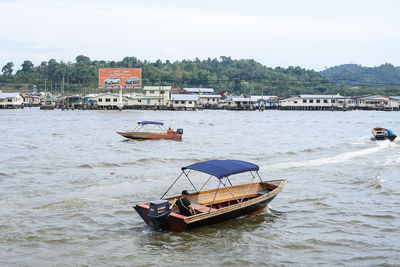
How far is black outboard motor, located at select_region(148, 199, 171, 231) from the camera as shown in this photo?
11.1 meters

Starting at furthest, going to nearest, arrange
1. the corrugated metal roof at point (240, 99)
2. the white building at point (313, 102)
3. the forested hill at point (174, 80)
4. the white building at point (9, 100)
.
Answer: the forested hill at point (174, 80)
the corrugated metal roof at point (240, 99)
the white building at point (313, 102)
the white building at point (9, 100)

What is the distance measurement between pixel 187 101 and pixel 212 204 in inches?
3383

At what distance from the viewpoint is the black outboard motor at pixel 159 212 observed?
1107cm

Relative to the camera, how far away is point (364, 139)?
37531 millimetres

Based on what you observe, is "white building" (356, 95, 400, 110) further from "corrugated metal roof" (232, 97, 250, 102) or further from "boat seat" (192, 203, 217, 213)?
"boat seat" (192, 203, 217, 213)

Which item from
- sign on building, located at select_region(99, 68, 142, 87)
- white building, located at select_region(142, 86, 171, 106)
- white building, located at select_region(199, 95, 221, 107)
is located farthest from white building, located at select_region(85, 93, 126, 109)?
white building, located at select_region(199, 95, 221, 107)

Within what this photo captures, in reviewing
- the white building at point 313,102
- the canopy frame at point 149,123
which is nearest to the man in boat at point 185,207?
the canopy frame at point 149,123

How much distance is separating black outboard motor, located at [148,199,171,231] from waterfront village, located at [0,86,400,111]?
76.3 m

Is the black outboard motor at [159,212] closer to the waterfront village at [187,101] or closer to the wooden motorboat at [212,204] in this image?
the wooden motorboat at [212,204]

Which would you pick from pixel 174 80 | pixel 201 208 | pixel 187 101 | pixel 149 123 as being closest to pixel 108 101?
pixel 187 101

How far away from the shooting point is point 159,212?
36.5 feet

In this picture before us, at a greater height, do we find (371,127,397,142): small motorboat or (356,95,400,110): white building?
(356,95,400,110): white building

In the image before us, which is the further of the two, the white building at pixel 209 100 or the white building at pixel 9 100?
the white building at pixel 209 100

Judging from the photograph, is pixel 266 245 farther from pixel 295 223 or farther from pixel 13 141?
pixel 13 141
